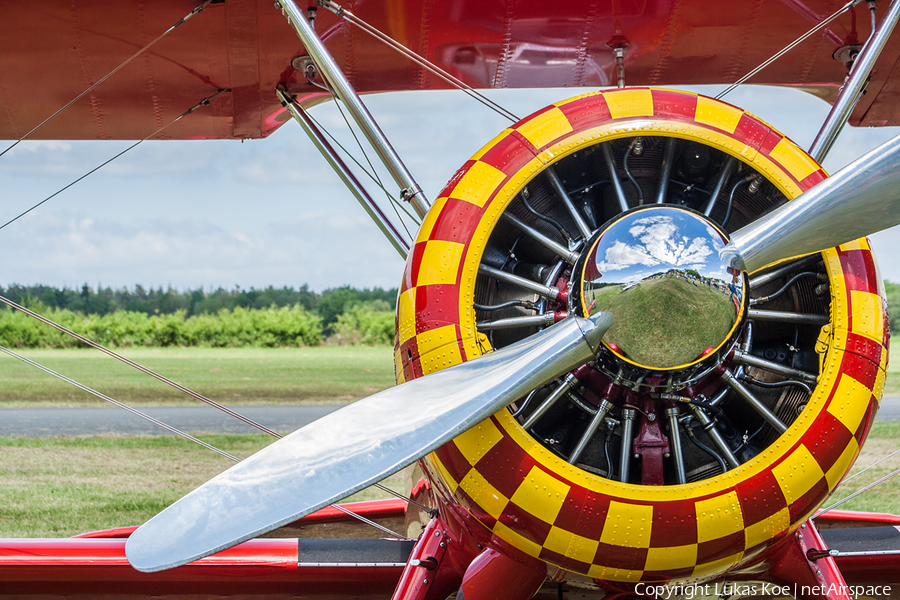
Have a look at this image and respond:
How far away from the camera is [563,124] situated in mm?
2295

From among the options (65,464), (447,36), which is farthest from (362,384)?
(447,36)

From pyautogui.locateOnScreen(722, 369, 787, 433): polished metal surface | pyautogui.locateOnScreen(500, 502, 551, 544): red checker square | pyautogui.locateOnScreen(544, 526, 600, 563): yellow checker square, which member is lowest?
pyautogui.locateOnScreen(544, 526, 600, 563): yellow checker square

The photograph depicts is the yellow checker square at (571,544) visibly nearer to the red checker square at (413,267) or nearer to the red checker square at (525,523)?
the red checker square at (525,523)

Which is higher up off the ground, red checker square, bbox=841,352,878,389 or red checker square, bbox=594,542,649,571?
red checker square, bbox=841,352,878,389

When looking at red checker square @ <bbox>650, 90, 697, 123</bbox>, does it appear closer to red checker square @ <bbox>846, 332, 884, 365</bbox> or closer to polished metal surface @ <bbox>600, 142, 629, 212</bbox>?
polished metal surface @ <bbox>600, 142, 629, 212</bbox>

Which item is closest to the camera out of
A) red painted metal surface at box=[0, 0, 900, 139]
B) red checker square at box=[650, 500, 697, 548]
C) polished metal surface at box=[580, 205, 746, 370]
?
polished metal surface at box=[580, 205, 746, 370]

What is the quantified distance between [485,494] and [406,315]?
56cm

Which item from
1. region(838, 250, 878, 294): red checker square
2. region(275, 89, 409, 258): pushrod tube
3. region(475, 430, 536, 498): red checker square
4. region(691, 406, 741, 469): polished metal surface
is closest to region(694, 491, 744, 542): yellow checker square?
region(691, 406, 741, 469): polished metal surface

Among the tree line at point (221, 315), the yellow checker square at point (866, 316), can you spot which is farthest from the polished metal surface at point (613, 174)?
the tree line at point (221, 315)

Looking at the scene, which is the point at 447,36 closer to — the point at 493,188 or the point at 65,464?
the point at 493,188

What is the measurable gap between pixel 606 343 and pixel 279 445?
0.85 m

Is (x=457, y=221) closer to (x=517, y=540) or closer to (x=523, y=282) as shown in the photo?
(x=523, y=282)

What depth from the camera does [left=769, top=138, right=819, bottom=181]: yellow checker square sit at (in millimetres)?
2240

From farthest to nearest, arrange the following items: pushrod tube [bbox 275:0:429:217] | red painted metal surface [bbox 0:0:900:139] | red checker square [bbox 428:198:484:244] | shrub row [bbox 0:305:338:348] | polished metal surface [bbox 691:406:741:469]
Answer: shrub row [bbox 0:305:338:348] < red painted metal surface [bbox 0:0:900:139] < pushrod tube [bbox 275:0:429:217] < red checker square [bbox 428:198:484:244] < polished metal surface [bbox 691:406:741:469]
